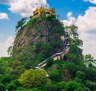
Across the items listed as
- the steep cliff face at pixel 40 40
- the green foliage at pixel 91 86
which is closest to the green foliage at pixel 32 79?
the green foliage at pixel 91 86

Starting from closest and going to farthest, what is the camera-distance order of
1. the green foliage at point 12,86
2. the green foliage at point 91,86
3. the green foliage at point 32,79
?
the green foliage at point 32,79, the green foliage at point 12,86, the green foliage at point 91,86

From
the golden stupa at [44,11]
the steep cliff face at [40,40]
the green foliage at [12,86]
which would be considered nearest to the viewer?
the green foliage at [12,86]

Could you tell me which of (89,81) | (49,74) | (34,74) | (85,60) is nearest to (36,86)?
(34,74)

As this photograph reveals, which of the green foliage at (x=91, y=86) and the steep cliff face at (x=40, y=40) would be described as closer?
the green foliage at (x=91, y=86)

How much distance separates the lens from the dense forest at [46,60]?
6994 centimetres

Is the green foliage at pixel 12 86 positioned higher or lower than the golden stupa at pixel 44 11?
lower

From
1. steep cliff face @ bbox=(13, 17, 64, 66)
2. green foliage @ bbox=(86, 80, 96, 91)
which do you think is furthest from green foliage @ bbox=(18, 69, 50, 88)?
steep cliff face @ bbox=(13, 17, 64, 66)

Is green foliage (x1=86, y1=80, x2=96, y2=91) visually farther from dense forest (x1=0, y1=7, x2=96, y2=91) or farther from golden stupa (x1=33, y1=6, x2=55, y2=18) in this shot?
golden stupa (x1=33, y1=6, x2=55, y2=18)

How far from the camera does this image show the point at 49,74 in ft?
251

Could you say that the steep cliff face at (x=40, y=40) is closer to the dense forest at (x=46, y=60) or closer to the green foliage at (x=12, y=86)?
the dense forest at (x=46, y=60)

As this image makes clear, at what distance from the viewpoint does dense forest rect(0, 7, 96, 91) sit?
69.9 metres

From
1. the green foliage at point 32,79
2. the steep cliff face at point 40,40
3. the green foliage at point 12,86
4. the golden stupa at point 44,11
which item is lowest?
the green foliage at point 12,86

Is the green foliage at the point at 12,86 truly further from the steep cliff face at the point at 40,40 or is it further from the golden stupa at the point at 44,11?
the golden stupa at the point at 44,11

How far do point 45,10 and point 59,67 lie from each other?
16240 mm
